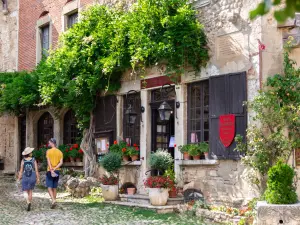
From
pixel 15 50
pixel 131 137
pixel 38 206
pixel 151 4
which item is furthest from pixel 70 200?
pixel 15 50

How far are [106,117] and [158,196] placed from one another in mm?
3839

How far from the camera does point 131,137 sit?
41.4ft

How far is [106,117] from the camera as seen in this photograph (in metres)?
13.4

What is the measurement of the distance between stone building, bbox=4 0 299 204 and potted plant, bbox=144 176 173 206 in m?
0.60

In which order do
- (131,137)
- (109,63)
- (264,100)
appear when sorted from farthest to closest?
(131,137) → (109,63) → (264,100)

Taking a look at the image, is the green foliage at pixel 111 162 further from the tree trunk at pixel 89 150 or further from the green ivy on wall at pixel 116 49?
the tree trunk at pixel 89 150

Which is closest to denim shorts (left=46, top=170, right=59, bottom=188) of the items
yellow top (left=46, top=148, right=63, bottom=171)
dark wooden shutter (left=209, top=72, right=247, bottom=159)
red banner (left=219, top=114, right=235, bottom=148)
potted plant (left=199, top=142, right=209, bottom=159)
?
yellow top (left=46, top=148, right=63, bottom=171)

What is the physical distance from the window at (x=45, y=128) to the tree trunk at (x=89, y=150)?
336cm

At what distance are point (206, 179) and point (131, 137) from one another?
9.88ft

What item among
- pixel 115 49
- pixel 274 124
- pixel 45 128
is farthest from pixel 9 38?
pixel 274 124

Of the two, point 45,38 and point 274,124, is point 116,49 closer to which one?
point 274,124

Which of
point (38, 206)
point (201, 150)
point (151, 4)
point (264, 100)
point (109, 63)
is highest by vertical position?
point (151, 4)

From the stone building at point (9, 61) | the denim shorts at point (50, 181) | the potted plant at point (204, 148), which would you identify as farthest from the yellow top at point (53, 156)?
the stone building at point (9, 61)

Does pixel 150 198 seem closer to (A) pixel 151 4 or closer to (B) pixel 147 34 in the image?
(B) pixel 147 34
